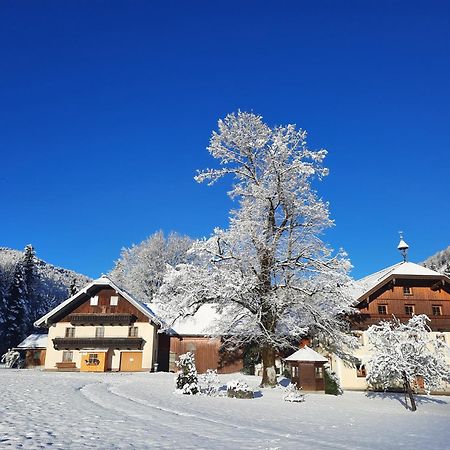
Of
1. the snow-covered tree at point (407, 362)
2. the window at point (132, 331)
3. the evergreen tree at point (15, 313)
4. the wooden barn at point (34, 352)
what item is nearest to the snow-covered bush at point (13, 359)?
the wooden barn at point (34, 352)

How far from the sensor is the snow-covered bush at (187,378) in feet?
66.1

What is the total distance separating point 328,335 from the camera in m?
26.8

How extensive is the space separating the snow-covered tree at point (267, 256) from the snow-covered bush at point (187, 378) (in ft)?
12.3

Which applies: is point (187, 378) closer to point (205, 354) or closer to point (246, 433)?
point (246, 433)

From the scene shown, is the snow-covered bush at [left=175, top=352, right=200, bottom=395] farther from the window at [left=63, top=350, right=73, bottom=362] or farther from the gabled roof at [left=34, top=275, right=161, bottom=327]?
the window at [left=63, top=350, right=73, bottom=362]

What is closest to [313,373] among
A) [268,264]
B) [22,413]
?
[268,264]

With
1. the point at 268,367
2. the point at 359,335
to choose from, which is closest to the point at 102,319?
the point at 268,367

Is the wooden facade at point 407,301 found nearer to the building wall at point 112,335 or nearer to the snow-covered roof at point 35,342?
the building wall at point 112,335

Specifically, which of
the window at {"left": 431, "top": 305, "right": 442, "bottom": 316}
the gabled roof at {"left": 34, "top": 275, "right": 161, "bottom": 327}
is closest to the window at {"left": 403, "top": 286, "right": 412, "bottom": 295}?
the window at {"left": 431, "top": 305, "right": 442, "bottom": 316}

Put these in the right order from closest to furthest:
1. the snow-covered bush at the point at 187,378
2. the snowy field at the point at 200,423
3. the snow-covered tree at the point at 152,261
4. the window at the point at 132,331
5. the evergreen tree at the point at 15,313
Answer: the snowy field at the point at 200,423 < the snow-covered bush at the point at 187,378 < the window at the point at 132,331 < the snow-covered tree at the point at 152,261 < the evergreen tree at the point at 15,313

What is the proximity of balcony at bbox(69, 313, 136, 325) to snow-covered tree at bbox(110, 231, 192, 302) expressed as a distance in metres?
13.4

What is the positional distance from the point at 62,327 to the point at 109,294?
5.35m

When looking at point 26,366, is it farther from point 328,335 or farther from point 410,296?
point 410,296

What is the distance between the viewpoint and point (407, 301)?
110ft
